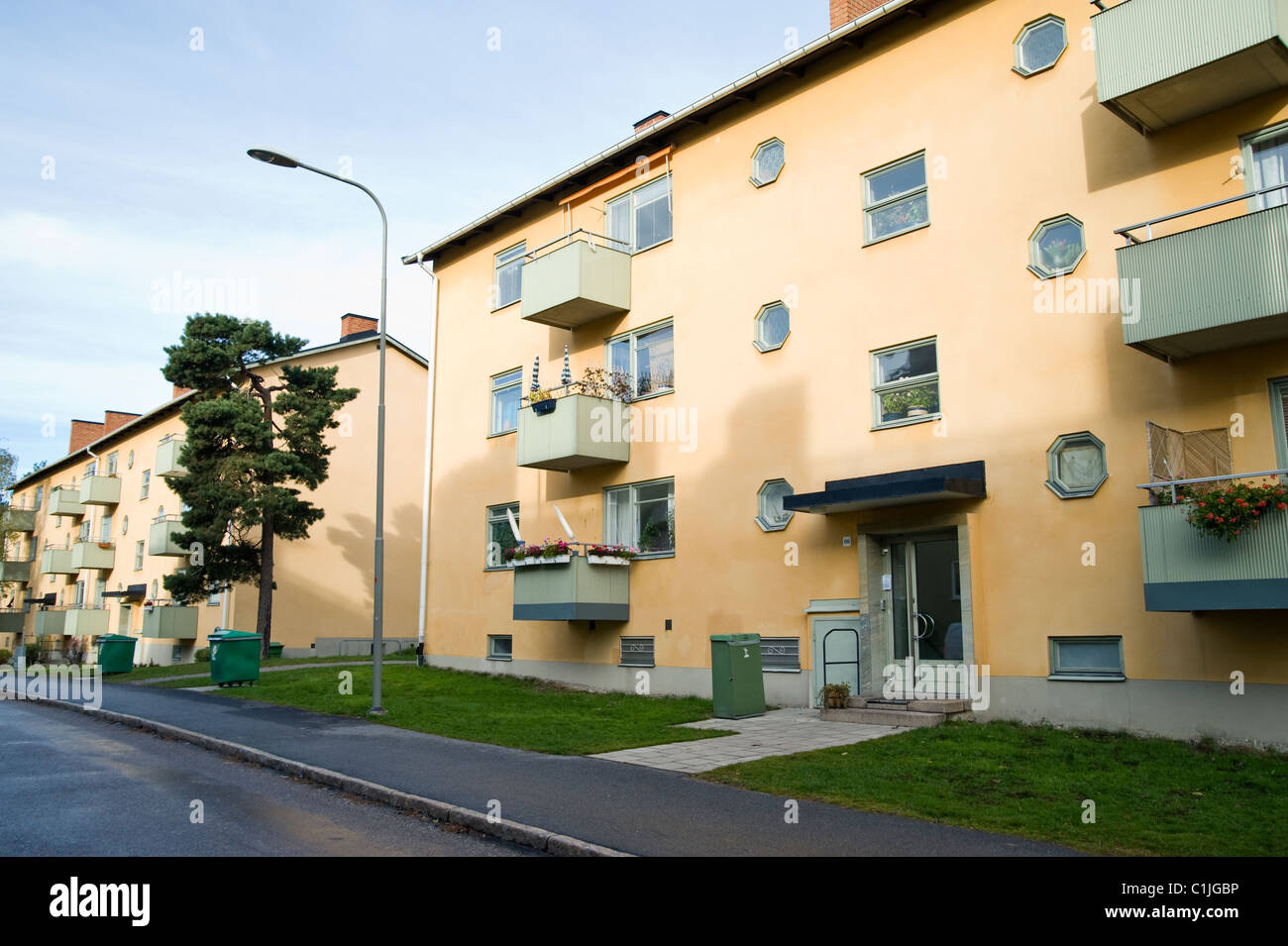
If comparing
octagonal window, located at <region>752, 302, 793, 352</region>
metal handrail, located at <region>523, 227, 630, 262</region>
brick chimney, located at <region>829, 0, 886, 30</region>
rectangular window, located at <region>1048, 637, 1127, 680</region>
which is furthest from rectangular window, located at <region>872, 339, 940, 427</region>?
metal handrail, located at <region>523, 227, 630, 262</region>

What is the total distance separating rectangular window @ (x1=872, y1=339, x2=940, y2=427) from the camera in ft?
47.9

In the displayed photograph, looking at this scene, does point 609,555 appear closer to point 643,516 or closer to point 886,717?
point 643,516

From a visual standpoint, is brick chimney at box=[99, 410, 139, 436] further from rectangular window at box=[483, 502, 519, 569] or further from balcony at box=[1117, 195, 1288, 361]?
balcony at box=[1117, 195, 1288, 361]

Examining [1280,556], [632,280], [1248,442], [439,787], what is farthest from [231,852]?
[632,280]

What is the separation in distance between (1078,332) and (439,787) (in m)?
9.72

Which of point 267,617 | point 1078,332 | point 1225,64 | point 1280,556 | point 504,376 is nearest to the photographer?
point 1280,556

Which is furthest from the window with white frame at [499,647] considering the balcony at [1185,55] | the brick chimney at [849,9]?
the balcony at [1185,55]

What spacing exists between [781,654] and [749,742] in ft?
12.8

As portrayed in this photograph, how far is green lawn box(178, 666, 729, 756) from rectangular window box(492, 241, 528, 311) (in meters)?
8.81

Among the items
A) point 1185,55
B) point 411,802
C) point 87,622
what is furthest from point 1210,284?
point 87,622

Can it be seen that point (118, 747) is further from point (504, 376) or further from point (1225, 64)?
point (1225, 64)

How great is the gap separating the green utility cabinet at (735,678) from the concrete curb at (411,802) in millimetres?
6272

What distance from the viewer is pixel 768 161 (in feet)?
58.1

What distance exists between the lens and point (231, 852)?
6.84 m
